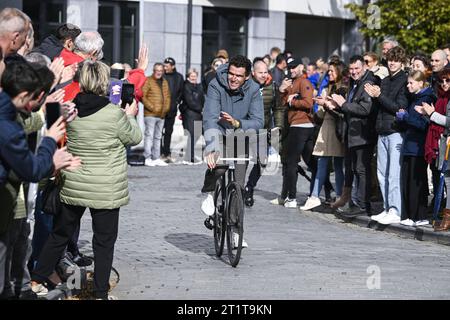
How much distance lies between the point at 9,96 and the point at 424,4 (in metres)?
20.1

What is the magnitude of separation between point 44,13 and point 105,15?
5.14 ft

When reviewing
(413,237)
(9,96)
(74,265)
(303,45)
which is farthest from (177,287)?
(303,45)

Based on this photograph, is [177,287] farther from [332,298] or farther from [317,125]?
[317,125]

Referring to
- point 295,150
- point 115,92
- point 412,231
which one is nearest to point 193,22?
point 295,150

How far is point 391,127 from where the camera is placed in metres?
13.7

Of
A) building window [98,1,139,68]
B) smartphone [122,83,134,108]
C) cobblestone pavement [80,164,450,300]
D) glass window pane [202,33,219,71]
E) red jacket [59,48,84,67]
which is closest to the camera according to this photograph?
smartphone [122,83,134,108]

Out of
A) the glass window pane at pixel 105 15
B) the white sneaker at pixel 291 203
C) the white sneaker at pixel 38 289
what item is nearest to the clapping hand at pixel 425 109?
the white sneaker at pixel 291 203

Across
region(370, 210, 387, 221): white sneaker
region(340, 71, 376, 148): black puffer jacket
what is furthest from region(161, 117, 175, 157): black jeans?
region(370, 210, 387, 221): white sneaker

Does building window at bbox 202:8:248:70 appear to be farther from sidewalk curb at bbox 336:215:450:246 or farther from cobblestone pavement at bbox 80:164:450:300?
sidewalk curb at bbox 336:215:450:246

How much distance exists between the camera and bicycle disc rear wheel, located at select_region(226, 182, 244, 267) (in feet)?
34.6

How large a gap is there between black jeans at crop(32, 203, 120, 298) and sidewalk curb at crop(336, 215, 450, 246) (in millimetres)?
5118

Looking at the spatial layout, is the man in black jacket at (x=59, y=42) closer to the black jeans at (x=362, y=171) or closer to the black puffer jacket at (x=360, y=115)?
the black puffer jacket at (x=360, y=115)

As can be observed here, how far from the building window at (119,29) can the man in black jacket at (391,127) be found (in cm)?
1544

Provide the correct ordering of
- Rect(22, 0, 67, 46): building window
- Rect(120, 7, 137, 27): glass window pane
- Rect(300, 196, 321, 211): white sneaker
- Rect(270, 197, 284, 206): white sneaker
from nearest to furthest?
Rect(300, 196, 321, 211): white sneaker
Rect(270, 197, 284, 206): white sneaker
Rect(22, 0, 67, 46): building window
Rect(120, 7, 137, 27): glass window pane
